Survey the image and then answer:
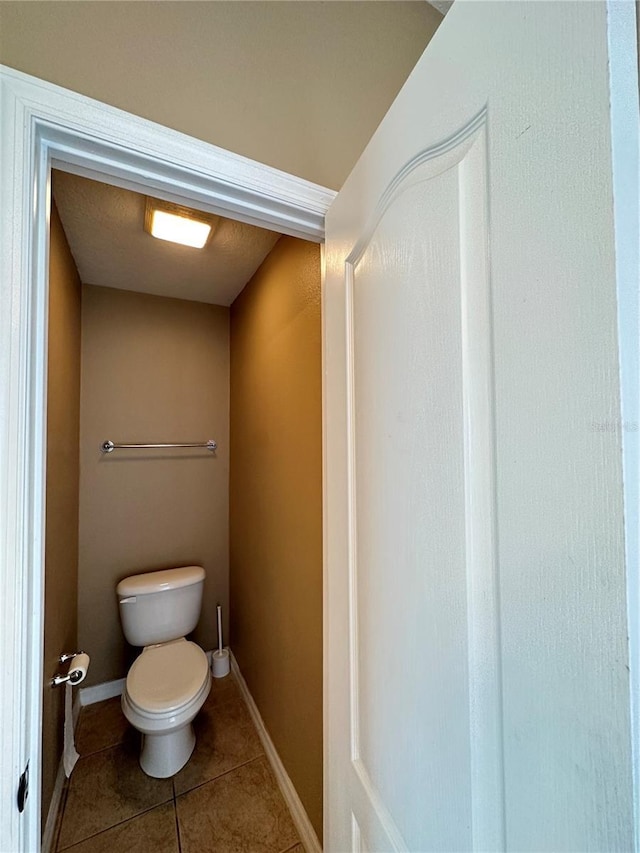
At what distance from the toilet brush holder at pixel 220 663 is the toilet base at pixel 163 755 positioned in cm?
63

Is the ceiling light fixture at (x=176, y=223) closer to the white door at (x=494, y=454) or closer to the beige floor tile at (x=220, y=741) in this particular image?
the white door at (x=494, y=454)

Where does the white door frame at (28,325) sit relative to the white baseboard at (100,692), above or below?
above

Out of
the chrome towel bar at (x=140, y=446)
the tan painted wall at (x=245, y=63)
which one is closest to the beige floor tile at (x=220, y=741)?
the chrome towel bar at (x=140, y=446)

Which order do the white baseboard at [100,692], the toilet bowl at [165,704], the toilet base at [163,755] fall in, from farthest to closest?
the white baseboard at [100,692] → the toilet base at [163,755] → the toilet bowl at [165,704]

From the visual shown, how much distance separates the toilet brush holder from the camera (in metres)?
2.31

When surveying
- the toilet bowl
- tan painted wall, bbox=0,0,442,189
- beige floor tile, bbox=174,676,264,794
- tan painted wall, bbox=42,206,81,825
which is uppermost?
tan painted wall, bbox=0,0,442,189

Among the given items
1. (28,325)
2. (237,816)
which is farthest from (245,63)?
(237,816)

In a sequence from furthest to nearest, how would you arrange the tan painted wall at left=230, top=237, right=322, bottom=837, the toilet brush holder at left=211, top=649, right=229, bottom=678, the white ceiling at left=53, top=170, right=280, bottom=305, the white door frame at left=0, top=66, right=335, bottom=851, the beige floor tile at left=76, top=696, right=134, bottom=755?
1. the toilet brush holder at left=211, top=649, right=229, bottom=678
2. the beige floor tile at left=76, top=696, right=134, bottom=755
3. the white ceiling at left=53, top=170, right=280, bottom=305
4. the tan painted wall at left=230, top=237, right=322, bottom=837
5. the white door frame at left=0, top=66, right=335, bottom=851

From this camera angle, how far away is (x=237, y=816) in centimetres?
146

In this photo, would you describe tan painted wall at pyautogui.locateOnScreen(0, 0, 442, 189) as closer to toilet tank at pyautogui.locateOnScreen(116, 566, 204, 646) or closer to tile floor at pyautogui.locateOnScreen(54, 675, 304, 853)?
toilet tank at pyautogui.locateOnScreen(116, 566, 204, 646)

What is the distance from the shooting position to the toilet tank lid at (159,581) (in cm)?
199

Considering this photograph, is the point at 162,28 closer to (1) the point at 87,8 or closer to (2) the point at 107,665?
(1) the point at 87,8

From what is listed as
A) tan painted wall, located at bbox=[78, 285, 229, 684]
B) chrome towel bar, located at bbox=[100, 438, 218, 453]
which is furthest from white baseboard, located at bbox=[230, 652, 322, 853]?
chrome towel bar, located at bbox=[100, 438, 218, 453]

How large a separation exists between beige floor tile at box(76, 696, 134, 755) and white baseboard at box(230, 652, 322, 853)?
684 mm
